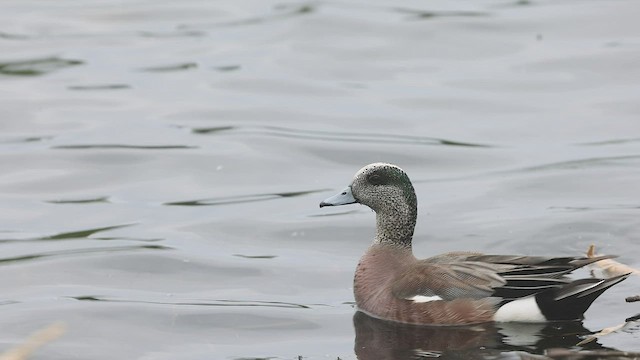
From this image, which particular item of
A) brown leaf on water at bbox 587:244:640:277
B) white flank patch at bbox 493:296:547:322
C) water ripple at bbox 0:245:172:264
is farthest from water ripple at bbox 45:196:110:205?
white flank patch at bbox 493:296:547:322

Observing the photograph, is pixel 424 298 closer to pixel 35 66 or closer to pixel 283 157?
pixel 283 157

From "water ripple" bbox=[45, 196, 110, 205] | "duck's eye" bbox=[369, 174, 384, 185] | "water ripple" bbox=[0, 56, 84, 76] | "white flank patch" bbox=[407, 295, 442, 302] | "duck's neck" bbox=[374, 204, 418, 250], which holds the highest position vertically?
"duck's eye" bbox=[369, 174, 384, 185]

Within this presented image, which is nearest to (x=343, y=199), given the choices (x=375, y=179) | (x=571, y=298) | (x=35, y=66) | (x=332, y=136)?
(x=375, y=179)

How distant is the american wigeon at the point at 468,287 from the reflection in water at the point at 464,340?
3.0 inches

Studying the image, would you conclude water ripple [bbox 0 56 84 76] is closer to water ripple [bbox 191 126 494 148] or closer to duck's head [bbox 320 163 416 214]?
water ripple [bbox 191 126 494 148]

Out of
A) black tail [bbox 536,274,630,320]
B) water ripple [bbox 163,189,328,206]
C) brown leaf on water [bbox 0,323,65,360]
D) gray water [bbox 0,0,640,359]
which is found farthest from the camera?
water ripple [bbox 163,189,328,206]

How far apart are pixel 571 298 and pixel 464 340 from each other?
698mm

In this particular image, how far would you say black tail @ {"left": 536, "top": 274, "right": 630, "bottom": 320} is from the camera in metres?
8.81

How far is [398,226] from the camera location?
9984mm

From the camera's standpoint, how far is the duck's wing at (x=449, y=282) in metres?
9.10

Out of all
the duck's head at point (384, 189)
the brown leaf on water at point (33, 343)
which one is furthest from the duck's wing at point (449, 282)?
the brown leaf on water at point (33, 343)

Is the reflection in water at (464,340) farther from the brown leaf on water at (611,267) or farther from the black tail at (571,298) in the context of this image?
the brown leaf on water at (611,267)

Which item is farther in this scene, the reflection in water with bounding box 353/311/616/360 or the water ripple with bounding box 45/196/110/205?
the water ripple with bounding box 45/196/110/205

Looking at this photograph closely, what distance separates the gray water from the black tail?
0.30 ft
